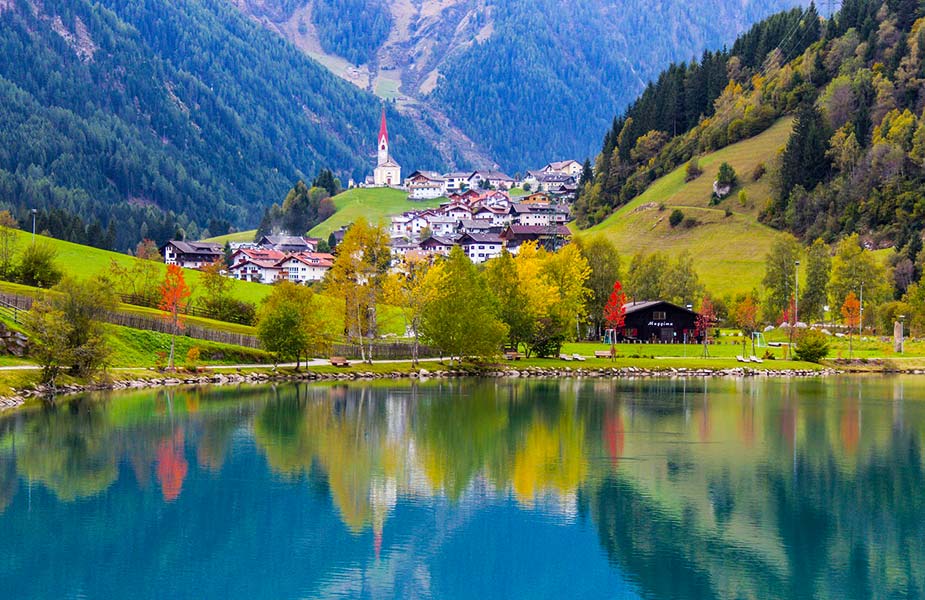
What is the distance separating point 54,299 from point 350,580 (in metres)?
50.5

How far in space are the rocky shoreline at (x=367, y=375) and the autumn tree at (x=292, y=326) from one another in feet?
6.77

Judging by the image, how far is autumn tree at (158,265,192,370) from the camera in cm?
9094

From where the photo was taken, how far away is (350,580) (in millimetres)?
31203

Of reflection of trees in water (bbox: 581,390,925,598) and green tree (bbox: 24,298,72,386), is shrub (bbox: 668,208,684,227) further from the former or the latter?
reflection of trees in water (bbox: 581,390,925,598)

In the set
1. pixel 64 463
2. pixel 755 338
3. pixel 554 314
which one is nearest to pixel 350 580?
pixel 64 463

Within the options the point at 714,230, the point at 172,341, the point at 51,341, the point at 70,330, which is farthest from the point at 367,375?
the point at 714,230

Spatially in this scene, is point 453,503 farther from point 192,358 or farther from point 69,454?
point 192,358

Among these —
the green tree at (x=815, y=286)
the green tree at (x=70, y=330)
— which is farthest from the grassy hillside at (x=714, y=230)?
the green tree at (x=70, y=330)

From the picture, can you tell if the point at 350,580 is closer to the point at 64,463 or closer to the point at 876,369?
the point at 64,463

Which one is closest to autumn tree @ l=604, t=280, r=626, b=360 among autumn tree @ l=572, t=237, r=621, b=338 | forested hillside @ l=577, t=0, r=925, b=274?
autumn tree @ l=572, t=237, r=621, b=338

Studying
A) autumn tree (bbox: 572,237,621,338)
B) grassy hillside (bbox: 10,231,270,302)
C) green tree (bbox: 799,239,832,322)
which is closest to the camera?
Result: grassy hillside (bbox: 10,231,270,302)

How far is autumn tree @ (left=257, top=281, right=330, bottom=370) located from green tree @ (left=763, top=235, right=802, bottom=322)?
62.7 meters

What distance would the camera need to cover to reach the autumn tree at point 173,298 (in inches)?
3580

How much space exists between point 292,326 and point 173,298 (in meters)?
13.3
